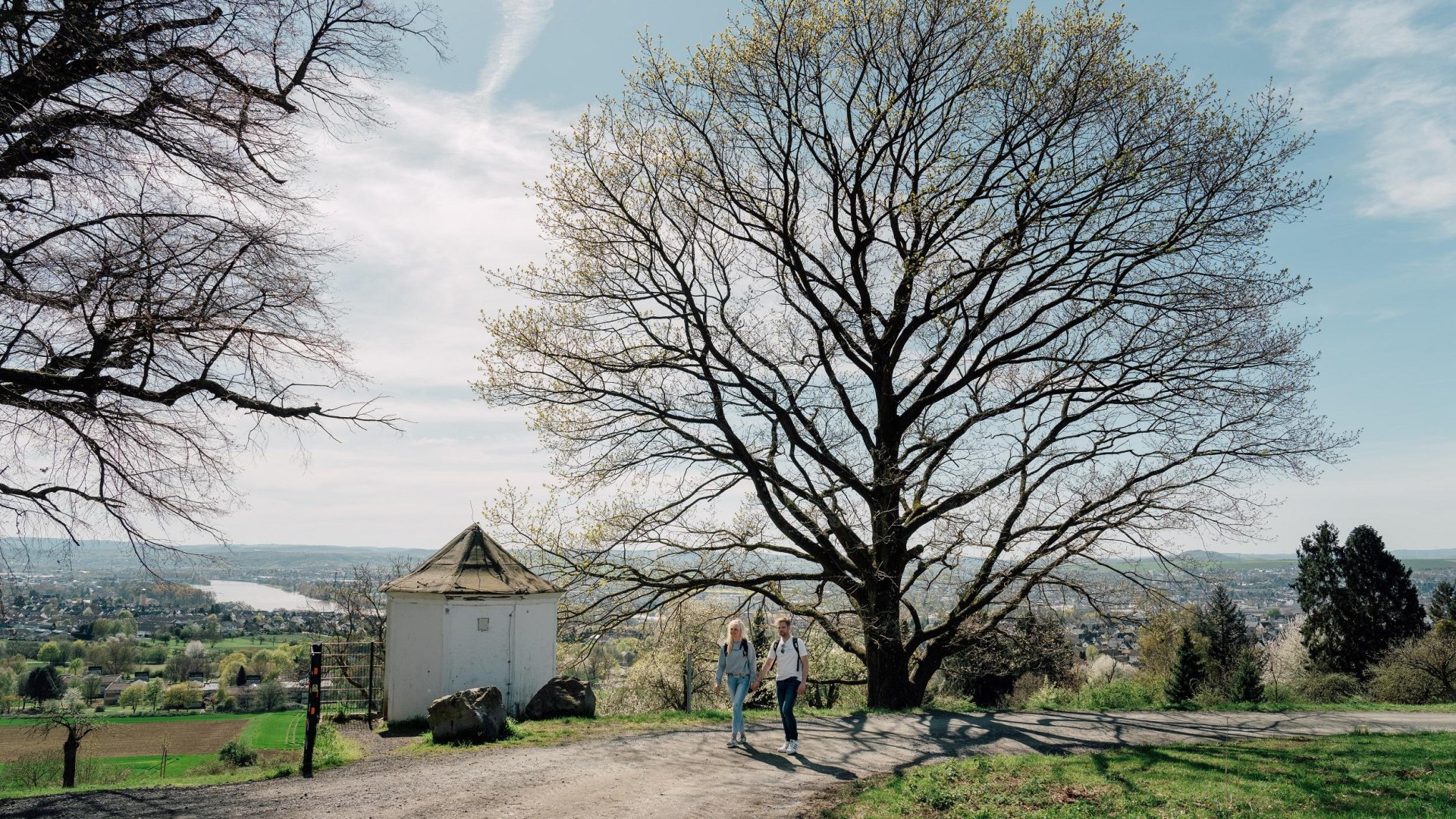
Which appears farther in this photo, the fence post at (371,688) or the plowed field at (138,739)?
the plowed field at (138,739)

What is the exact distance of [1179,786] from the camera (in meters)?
8.40

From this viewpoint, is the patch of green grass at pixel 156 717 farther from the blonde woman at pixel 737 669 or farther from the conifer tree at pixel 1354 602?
the conifer tree at pixel 1354 602

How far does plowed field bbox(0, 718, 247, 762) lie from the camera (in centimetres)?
2767

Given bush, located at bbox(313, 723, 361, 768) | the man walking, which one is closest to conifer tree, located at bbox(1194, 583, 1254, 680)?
the man walking

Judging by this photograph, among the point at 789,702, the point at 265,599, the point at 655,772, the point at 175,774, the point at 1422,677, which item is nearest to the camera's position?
the point at 655,772

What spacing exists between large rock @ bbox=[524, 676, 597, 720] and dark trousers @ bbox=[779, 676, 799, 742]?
5383mm

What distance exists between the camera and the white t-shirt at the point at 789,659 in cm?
1118

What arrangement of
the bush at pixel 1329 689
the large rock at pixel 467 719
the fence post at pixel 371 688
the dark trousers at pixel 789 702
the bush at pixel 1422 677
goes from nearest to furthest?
the dark trousers at pixel 789 702 → the large rock at pixel 467 719 → the fence post at pixel 371 688 → the bush at pixel 1329 689 → the bush at pixel 1422 677

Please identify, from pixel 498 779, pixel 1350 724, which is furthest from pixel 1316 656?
pixel 498 779

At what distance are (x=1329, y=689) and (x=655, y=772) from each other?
23640mm

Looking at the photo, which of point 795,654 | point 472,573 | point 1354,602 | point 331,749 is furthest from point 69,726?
point 1354,602

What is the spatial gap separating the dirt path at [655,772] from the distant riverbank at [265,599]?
2457 cm

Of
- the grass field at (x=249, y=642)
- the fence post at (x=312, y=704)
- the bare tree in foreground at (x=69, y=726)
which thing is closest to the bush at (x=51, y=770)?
the bare tree in foreground at (x=69, y=726)

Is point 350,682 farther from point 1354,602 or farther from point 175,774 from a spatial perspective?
point 1354,602
